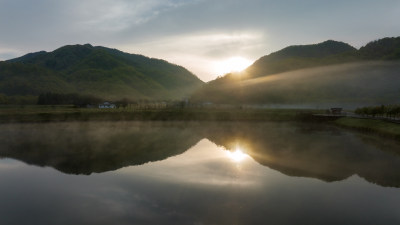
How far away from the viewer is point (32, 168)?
93.6 feet

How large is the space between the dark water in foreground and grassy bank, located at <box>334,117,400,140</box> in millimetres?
6186

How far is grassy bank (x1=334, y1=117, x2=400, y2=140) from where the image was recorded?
151 ft

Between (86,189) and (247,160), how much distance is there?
16.5 metres

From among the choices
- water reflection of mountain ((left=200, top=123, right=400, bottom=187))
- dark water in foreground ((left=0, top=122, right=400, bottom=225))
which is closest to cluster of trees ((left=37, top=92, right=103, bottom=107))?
dark water in foreground ((left=0, top=122, right=400, bottom=225))

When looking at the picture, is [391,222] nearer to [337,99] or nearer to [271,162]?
[271,162]

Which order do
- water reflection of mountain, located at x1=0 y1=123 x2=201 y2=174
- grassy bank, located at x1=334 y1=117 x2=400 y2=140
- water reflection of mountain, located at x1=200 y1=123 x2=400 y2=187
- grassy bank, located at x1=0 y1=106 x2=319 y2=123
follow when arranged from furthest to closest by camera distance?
grassy bank, located at x1=0 y1=106 x2=319 y2=123 → grassy bank, located at x1=334 y1=117 x2=400 y2=140 → water reflection of mountain, located at x1=0 y1=123 x2=201 y2=174 → water reflection of mountain, located at x1=200 y1=123 x2=400 y2=187

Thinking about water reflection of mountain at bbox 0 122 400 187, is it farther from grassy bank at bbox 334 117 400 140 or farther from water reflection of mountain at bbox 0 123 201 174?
grassy bank at bbox 334 117 400 140

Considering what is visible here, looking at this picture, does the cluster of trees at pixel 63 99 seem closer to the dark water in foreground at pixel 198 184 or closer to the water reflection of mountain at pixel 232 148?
the water reflection of mountain at pixel 232 148

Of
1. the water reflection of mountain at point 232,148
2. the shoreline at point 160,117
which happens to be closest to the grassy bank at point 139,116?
the shoreline at point 160,117

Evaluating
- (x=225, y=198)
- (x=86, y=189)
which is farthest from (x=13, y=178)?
(x=225, y=198)

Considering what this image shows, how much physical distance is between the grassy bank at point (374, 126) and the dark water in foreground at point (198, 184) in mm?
6186

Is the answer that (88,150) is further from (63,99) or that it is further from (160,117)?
(63,99)

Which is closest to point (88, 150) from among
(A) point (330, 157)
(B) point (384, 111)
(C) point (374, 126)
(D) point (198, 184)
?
(D) point (198, 184)

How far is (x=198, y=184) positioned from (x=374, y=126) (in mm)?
46113
